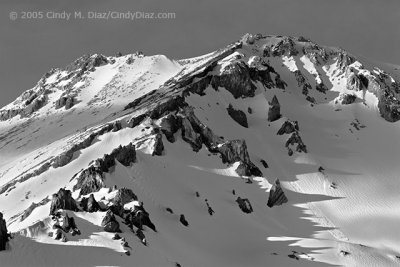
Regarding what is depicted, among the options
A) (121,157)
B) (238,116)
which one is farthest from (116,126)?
(238,116)

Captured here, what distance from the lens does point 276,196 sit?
4756 inches

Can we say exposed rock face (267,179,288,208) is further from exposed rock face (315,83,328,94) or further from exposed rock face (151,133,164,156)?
exposed rock face (315,83,328,94)

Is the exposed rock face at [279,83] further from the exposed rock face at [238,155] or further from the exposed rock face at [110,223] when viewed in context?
the exposed rock face at [110,223]

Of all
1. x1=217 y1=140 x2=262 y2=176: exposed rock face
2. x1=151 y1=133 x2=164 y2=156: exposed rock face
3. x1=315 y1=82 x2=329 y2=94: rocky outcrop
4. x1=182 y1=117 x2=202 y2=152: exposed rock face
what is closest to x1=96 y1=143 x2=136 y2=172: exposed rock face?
x1=151 y1=133 x2=164 y2=156: exposed rock face

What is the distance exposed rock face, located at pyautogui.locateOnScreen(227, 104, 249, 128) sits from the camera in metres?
150

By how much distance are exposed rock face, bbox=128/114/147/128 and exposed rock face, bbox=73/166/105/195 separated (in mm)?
28295

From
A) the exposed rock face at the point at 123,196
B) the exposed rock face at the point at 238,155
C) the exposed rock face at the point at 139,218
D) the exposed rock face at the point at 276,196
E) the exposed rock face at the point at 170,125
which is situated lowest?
the exposed rock face at the point at 276,196

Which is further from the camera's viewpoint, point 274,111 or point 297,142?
point 274,111

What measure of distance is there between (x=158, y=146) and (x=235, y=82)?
4871 centimetres

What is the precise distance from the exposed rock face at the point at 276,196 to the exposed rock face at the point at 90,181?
34.1 meters

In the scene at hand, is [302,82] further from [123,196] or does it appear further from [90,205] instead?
[90,205]

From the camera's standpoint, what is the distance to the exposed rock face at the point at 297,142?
144625mm

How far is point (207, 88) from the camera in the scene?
6235 inches

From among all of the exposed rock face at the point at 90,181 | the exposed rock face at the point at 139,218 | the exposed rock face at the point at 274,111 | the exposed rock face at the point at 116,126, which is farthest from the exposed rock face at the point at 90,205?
the exposed rock face at the point at 274,111
